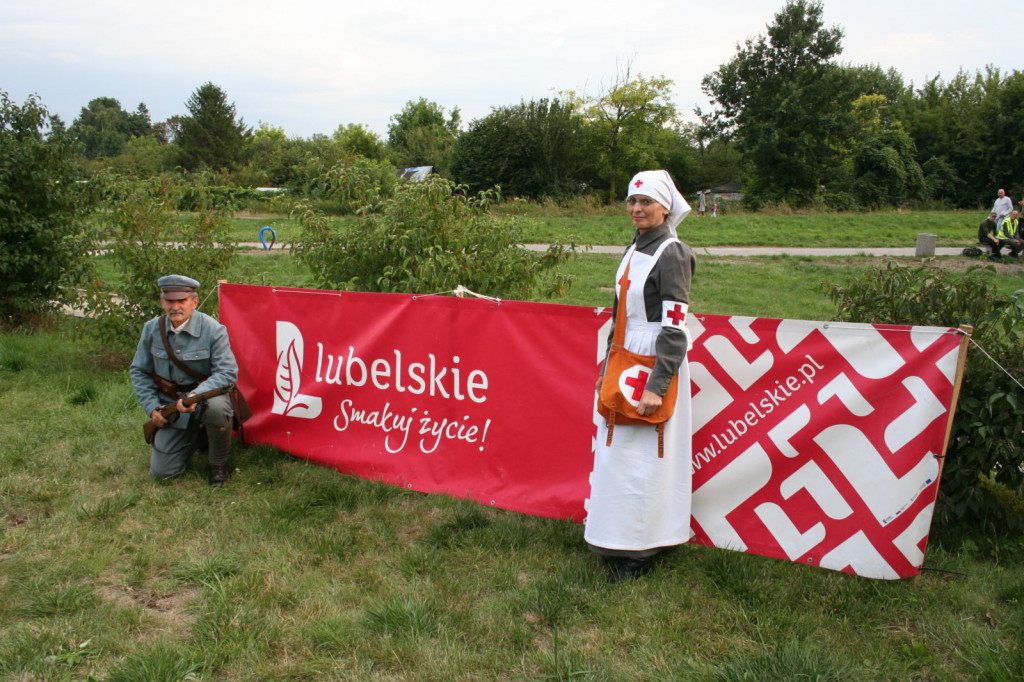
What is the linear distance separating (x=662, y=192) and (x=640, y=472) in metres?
1.28

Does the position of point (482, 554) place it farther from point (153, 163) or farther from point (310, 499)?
point (153, 163)

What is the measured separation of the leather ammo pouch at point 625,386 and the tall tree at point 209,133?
6991 centimetres

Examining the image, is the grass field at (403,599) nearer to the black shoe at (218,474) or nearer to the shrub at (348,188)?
the black shoe at (218,474)

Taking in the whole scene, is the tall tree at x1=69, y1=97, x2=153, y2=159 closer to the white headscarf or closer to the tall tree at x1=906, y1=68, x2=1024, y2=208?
the tall tree at x1=906, y1=68, x2=1024, y2=208

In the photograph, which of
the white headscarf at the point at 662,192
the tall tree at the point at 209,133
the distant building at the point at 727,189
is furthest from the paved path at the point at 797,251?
the tall tree at the point at 209,133

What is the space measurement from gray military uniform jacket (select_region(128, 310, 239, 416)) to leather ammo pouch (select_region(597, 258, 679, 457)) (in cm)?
278

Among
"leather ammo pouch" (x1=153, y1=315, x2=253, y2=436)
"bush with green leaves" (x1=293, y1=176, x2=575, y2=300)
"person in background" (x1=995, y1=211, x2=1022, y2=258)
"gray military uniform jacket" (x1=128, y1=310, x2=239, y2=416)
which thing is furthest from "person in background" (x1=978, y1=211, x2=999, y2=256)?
"gray military uniform jacket" (x1=128, y1=310, x2=239, y2=416)

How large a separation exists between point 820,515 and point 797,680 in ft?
3.22

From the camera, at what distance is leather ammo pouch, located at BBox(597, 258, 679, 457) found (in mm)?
3490

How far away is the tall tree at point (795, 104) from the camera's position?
146 feet

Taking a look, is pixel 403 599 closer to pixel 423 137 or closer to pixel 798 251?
pixel 798 251

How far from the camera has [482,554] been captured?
400cm

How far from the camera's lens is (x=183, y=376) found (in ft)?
16.9

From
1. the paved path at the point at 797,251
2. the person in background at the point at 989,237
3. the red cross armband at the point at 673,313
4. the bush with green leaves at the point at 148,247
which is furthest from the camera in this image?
the person in background at the point at 989,237
